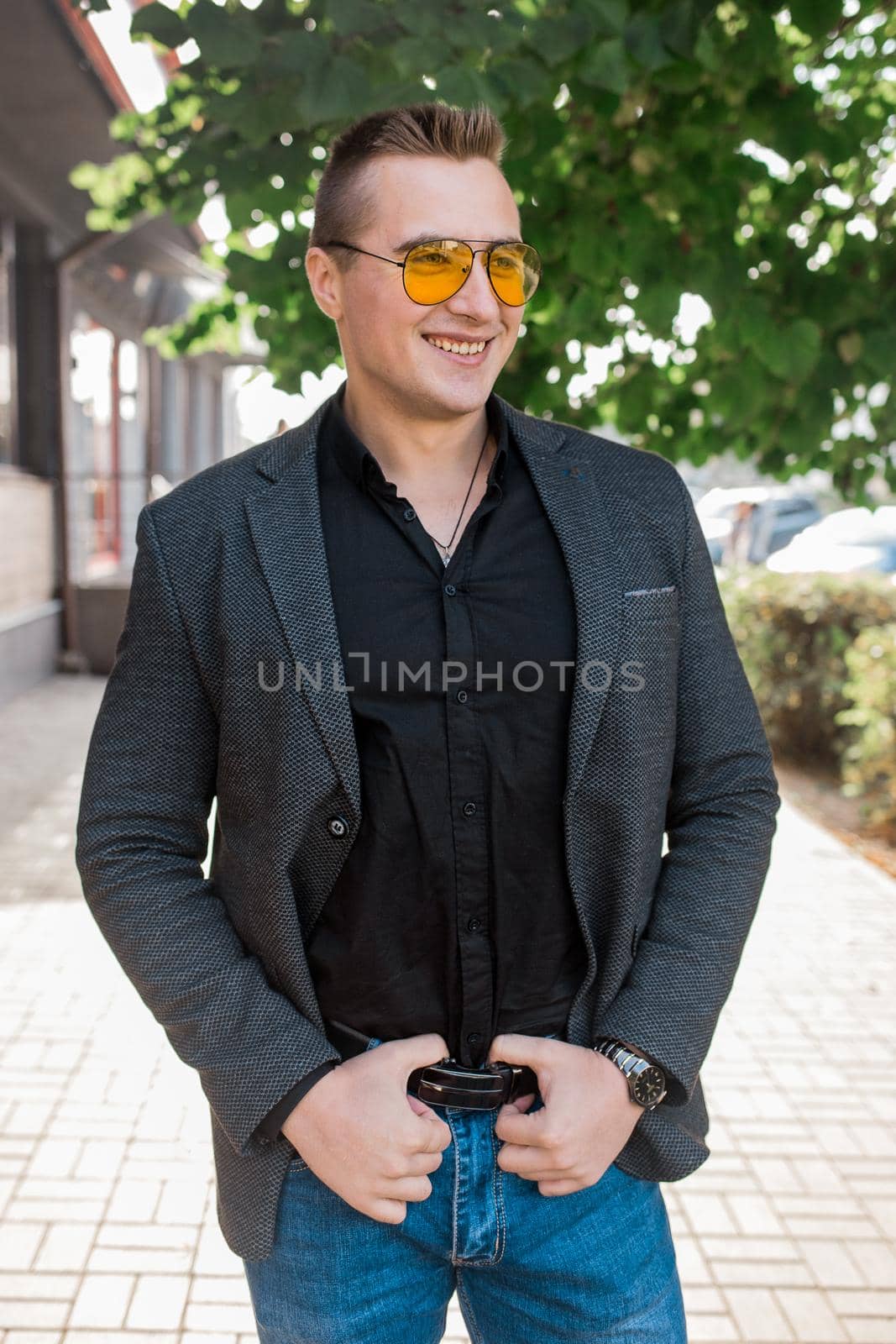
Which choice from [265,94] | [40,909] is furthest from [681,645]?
[40,909]

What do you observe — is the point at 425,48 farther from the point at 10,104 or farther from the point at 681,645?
the point at 10,104

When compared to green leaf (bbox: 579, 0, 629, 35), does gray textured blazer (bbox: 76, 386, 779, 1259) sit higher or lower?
lower

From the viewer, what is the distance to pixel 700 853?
1.63m

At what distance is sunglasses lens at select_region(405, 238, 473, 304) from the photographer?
1572 millimetres

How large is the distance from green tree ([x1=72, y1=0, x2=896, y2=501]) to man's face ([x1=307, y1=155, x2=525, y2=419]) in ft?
3.60

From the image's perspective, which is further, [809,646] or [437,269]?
[809,646]

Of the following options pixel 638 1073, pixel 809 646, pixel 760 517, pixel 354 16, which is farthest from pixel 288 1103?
pixel 760 517

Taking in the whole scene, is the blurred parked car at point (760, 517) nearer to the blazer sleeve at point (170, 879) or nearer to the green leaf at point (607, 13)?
the green leaf at point (607, 13)

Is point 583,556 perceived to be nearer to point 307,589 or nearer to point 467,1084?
point 307,589

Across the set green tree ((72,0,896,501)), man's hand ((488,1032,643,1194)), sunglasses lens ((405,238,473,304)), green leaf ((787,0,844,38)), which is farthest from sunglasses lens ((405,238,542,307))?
green leaf ((787,0,844,38))

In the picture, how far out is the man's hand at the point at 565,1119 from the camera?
1.48 metres

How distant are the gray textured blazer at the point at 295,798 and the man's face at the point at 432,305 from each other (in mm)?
195

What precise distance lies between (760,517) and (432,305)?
1976cm

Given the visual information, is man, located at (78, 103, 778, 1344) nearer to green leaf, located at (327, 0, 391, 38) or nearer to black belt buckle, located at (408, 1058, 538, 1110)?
black belt buckle, located at (408, 1058, 538, 1110)
